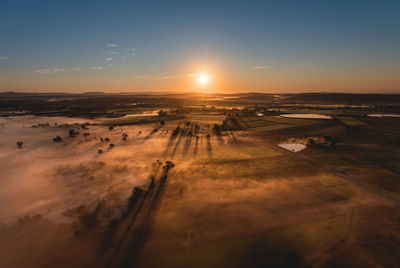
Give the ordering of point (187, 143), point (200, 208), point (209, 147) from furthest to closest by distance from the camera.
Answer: point (187, 143) < point (209, 147) < point (200, 208)

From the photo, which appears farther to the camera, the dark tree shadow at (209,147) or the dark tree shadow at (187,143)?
the dark tree shadow at (187,143)

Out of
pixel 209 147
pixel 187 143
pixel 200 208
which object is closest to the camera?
pixel 200 208

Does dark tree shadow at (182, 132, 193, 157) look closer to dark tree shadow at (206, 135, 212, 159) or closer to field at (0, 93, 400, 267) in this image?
field at (0, 93, 400, 267)

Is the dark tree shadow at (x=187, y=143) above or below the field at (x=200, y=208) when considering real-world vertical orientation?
above

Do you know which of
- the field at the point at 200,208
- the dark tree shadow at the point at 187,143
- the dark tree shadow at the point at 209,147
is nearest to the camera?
the field at the point at 200,208

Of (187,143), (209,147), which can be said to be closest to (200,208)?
(209,147)

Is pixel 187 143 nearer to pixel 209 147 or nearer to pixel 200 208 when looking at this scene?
pixel 209 147

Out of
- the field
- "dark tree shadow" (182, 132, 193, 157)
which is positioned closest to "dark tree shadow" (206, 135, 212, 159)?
the field

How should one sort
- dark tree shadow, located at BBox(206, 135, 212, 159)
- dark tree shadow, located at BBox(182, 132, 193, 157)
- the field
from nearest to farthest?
the field → dark tree shadow, located at BBox(206, 135, 212, 159) → dark tree shadow, located at BBox(182, 132, 193, 157)

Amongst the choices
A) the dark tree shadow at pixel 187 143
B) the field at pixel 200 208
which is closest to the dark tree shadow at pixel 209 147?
the field at pixel 200 208

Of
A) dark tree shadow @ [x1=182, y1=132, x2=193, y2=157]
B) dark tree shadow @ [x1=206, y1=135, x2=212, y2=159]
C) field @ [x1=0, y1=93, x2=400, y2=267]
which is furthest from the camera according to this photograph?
dark tree shadow @ [x1=182, y1=132, x2=193, y2=157]

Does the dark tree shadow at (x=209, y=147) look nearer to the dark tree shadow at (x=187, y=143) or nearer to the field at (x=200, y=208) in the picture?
the field at (x=200, y=208)
